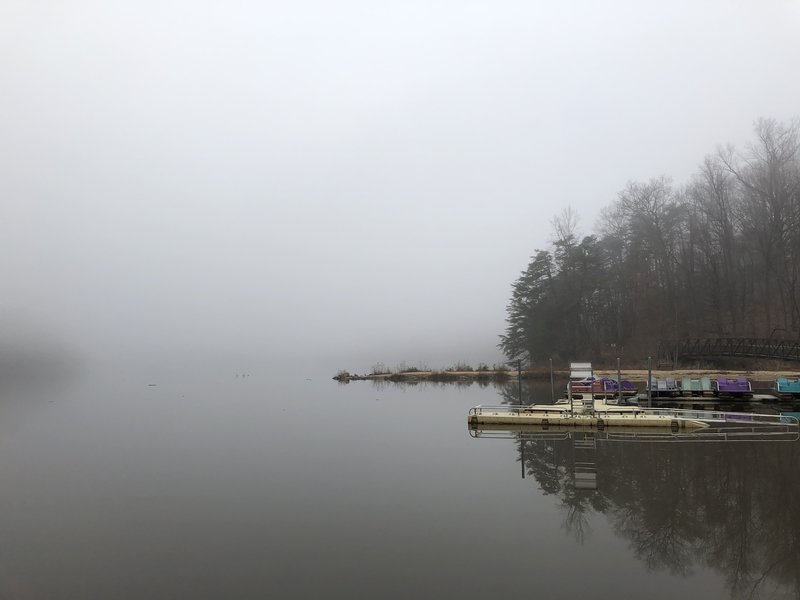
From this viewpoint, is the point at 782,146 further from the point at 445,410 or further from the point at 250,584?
the point at 250,584

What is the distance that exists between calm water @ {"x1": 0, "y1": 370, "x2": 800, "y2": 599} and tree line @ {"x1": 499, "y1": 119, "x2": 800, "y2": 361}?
31982mm

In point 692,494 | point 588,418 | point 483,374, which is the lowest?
point 692,494

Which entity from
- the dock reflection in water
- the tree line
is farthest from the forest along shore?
the dock reflection in water

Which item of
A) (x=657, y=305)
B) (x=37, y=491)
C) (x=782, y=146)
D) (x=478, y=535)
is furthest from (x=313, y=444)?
(x=782, y=146)

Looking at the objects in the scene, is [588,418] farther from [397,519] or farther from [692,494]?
[397,519]

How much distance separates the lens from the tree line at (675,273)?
40.9 m

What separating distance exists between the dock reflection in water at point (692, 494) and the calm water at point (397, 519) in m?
0.05

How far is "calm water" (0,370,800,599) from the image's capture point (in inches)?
306

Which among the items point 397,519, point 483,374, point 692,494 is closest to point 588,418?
point 692,494

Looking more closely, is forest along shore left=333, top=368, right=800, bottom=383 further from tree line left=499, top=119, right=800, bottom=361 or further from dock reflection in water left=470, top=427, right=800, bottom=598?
dock reflection in water left=470, top=427, right=800, bottom=598

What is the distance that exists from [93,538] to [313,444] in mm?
9563

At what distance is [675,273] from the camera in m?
49.5

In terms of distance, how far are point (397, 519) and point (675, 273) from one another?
47814mm

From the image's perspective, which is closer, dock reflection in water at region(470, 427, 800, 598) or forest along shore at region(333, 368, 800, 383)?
dock reflection in water at region(470, 427, 800, 598)
